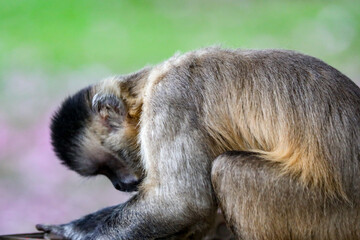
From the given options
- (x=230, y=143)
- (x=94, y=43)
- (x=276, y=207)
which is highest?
(x=94, y=43)

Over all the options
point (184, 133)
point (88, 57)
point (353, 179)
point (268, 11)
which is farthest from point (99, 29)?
point (353, 179)

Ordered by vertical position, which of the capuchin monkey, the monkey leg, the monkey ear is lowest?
the monkey leg

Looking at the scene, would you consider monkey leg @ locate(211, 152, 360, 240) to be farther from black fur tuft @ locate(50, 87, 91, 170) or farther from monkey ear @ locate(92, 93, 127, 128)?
black fur tuft @ locate(50, 87, 91, 170)

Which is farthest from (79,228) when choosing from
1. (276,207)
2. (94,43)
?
(94,43)

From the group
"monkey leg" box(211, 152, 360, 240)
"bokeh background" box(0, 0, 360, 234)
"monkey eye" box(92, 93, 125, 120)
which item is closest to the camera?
"monkey leg" box(211, 152, 360, 240)

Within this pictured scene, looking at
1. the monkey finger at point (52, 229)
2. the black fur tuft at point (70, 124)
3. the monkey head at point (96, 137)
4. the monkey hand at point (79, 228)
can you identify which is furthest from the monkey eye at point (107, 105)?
the monkey finger at point (52, 229)

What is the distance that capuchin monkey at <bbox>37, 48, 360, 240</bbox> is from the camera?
4.68 metres

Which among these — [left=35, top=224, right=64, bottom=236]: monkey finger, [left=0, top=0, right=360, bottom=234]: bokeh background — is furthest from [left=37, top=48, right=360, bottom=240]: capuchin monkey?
[left=0, top=0, right=360, bottom=234]: bokeh background

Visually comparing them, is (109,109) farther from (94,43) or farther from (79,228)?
(94,43)

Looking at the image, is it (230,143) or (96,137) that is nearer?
A: (230,143)

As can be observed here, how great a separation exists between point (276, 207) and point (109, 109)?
1.54m

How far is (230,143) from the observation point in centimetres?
511

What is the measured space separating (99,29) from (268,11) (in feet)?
7.76

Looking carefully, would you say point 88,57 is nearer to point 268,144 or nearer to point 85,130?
point 85,130
